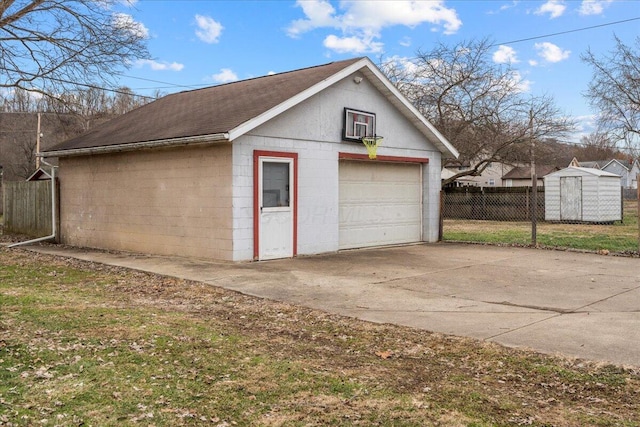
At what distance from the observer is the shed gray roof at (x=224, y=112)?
10467mm

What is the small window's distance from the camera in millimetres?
12531

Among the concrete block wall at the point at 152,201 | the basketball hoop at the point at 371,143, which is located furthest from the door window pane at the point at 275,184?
the basketball hoop at the point at 371,143

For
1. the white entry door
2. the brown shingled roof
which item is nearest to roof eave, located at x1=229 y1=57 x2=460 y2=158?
the brown shingled roof

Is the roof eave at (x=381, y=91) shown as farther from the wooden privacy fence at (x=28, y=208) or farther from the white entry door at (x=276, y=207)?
the wooden privacy fence at (x=28, y=208)

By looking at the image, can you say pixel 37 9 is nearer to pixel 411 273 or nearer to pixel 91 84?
pixel 91 84

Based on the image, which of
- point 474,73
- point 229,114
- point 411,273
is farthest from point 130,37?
point 474,73

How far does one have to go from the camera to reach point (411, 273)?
9.36 metres

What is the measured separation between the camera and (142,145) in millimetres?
11422

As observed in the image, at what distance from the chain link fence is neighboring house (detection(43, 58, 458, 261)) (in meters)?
3.02

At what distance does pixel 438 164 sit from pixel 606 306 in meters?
8.90

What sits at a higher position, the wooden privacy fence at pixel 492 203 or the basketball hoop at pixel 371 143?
the basketball hoop at pixel 371 143

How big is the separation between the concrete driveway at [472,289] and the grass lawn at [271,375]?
22.3 inches

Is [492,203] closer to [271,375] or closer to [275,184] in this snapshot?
[275,184]

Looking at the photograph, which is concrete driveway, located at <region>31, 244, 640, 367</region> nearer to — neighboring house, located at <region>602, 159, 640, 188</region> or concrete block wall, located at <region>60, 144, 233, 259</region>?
concrete block wall, located at <region>60, 144, 233, 259</region>
